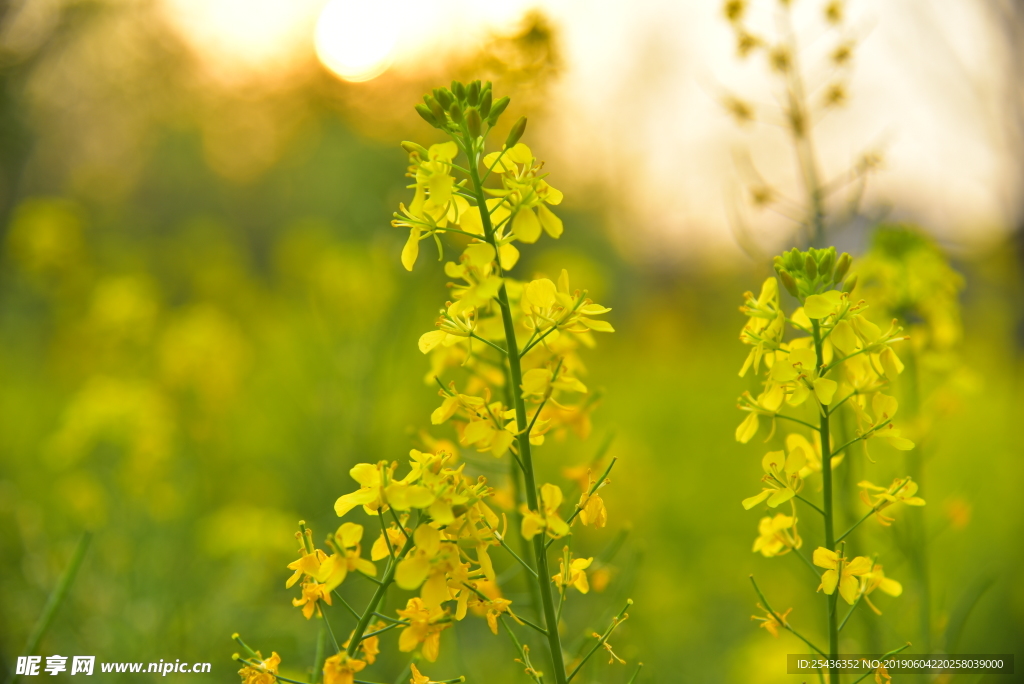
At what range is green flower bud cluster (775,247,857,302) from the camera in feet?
3.13

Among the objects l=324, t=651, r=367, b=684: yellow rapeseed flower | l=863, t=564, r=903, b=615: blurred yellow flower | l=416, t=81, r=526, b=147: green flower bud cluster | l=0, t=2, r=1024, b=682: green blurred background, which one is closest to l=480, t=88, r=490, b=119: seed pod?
l=416, t=81, r=526, b=147: green flower bud cluster

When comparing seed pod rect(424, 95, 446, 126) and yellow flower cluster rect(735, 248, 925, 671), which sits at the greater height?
seed pod rect(424, 95, 446, 126)

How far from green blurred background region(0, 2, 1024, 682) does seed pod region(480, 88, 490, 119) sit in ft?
1.77

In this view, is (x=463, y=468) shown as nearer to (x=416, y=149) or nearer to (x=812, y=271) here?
(x=416, y=149)

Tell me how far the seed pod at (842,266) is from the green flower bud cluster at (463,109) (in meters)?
0.47

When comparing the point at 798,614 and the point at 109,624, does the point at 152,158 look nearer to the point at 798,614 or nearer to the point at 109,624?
the point at 109,624

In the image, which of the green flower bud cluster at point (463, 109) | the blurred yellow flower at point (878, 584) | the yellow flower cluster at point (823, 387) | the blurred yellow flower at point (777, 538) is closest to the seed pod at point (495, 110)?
the green flower bud cluster at point (463, 109)

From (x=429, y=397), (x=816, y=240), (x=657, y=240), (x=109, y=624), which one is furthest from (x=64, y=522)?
(x=657, y=240)

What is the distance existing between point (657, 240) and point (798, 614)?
7.10 meters

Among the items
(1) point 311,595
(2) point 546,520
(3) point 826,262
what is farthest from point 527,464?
(3) point 826,262

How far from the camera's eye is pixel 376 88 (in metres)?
4.67

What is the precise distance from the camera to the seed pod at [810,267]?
37.9 inches

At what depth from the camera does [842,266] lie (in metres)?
0.96

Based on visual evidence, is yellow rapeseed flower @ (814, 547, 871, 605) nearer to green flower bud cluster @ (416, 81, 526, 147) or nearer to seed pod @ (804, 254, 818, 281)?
seed pod @ (804, 254, 818, 281)
